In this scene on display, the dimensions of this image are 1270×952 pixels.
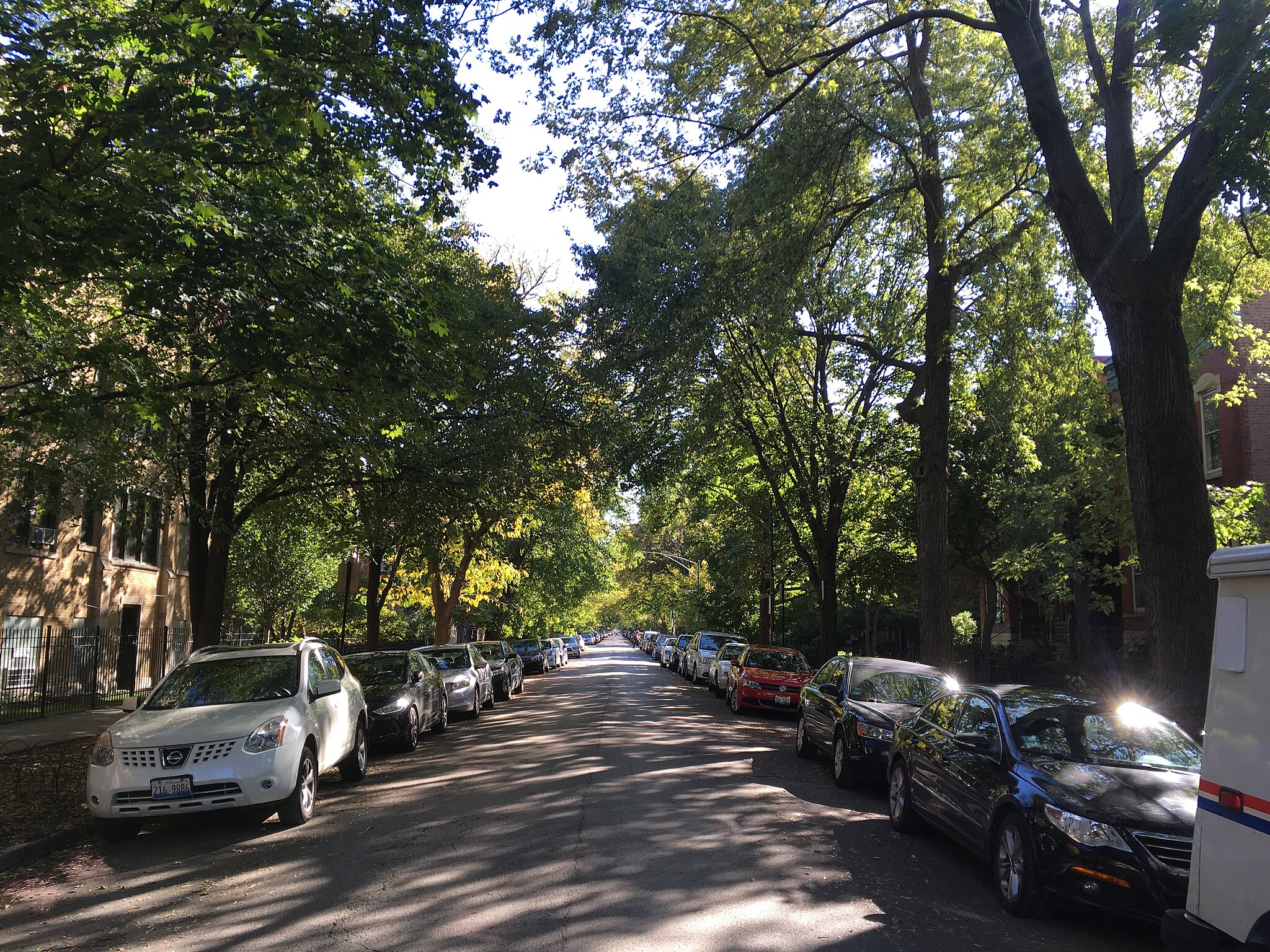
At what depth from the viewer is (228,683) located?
29.9ft

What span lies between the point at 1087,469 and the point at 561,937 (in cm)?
1876

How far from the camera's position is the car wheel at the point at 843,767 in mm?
10664

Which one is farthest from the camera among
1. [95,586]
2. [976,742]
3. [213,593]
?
[95,586]

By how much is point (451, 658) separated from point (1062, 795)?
51.7 ft

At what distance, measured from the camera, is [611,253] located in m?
17.5

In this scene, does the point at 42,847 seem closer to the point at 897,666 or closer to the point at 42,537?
the point at 897,666

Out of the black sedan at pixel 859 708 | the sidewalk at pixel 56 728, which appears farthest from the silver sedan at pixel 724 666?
the sidewalk at pixel 56 728

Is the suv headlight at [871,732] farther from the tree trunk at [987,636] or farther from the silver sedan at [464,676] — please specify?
the tree trunk at [987,636]

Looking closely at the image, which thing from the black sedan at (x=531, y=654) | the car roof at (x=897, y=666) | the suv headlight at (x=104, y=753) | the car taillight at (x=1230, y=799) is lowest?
the black sedan at (x=531, y=654)

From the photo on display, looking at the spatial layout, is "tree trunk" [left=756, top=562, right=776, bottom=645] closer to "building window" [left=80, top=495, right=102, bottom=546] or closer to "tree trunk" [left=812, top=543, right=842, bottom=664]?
"tree trunk" [left=812, top=543, right=842, bottom=664]

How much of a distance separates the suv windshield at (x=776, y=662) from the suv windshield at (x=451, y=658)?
6.18 m

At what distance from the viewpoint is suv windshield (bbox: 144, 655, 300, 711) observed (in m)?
8.84

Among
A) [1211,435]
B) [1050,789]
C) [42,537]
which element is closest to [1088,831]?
[1050,789]

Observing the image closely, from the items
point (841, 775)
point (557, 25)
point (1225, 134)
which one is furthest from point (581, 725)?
point (1225, 134)
